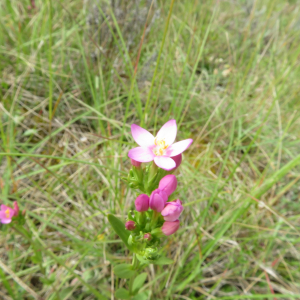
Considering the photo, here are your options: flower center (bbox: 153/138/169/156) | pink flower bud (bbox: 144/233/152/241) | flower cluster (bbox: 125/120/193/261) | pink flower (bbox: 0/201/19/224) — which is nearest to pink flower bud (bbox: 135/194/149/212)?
flower cluster (bbox: 125/120/193/261)

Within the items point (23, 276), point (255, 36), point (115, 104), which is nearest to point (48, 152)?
point (115, 104)

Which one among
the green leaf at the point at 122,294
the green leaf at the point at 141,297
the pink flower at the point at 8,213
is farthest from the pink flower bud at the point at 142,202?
the pink flower at the point at 8,213

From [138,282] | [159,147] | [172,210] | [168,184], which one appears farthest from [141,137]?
[138,282]

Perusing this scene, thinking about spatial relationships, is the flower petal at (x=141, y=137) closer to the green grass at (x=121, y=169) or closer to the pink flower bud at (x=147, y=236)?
the green grass at (x=121, y=169)

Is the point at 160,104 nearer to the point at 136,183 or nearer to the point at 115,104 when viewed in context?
the point at 115,104

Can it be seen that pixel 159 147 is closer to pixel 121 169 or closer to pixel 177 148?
pixel 177 148

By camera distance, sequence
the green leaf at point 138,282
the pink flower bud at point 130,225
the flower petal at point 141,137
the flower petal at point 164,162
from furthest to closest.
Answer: the green leaf at point 138,282 < the flower petal at point 141,137 < the pink flower bud at point 130,225 < the flower petal at point 164,162
